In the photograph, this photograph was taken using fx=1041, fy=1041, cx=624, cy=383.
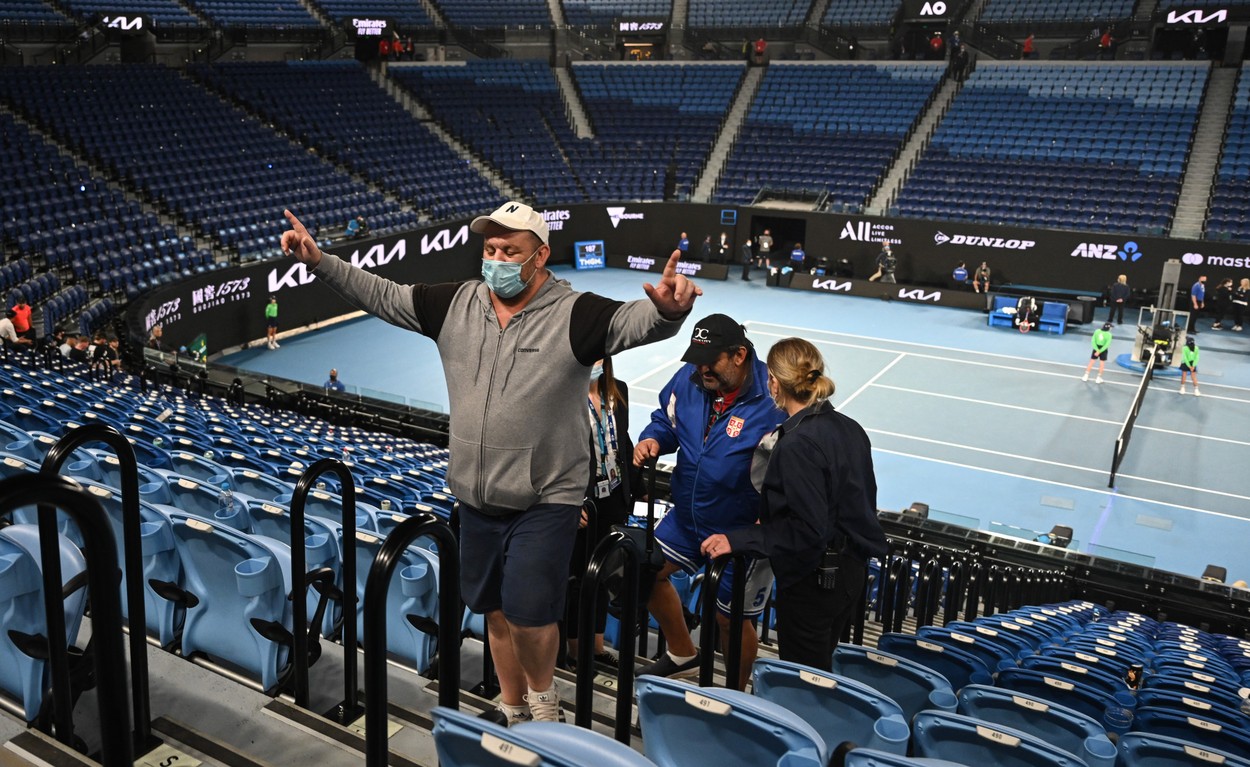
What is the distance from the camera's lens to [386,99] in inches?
1444

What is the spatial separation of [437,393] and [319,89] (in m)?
18.4

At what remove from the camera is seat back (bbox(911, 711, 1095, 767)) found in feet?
10.6

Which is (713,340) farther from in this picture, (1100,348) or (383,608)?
(1100,348)

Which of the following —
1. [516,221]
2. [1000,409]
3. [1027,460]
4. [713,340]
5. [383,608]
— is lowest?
[1027,460]

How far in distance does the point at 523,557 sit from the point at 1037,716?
2.11m

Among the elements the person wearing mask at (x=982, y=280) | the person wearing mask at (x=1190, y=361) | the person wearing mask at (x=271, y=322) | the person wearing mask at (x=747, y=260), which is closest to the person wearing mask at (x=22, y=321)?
the person wearing mask at (x=271, y=322)

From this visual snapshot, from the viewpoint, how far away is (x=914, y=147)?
116ft

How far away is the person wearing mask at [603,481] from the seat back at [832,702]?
123cm

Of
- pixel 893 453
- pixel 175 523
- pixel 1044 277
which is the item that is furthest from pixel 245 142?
pixel 175 523

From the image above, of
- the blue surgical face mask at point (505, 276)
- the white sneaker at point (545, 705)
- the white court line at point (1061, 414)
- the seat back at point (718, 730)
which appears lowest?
the white court line at point (1061, 414)

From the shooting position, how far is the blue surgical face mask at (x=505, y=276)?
3.81 meters

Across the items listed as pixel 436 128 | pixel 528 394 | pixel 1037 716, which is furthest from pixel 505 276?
pixel 436 128

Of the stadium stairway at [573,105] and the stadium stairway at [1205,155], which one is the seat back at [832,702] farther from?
the stadium stairway at [573,105]

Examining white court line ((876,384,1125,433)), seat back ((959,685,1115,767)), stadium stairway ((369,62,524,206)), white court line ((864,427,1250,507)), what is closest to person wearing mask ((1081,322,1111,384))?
white court line ((876,384,1125,433))
